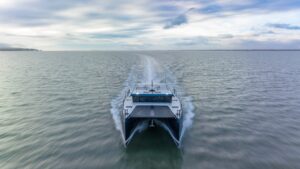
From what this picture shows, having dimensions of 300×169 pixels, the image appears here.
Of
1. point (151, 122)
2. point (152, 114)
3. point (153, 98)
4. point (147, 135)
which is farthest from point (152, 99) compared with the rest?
point (147, 135)

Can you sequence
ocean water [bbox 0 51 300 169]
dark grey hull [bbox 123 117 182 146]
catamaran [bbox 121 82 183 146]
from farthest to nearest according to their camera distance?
catamaran [bbox 121 82 183 146] → dark grey hull [bbox 123 117 182 146] → ocean water [bbox 0 51 300 169]

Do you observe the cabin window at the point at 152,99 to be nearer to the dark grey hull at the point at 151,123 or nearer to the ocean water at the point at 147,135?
the ocean water at the point at 147,135

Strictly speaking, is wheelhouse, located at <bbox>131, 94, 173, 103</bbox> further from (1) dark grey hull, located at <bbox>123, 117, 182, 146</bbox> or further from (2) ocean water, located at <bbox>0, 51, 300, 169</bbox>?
(1) dark grey hull, located at <bbox>123, 117, 182, 146</bbox>

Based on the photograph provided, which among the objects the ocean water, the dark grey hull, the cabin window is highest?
the cabin window

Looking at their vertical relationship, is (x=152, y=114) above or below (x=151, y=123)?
above

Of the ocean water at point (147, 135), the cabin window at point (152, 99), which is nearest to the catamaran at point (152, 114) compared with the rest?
the cabin window at point (152, 99)

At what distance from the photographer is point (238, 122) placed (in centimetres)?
2417

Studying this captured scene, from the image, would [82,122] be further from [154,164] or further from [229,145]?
[229,145]

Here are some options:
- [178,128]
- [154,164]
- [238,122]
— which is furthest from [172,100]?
[154,164]

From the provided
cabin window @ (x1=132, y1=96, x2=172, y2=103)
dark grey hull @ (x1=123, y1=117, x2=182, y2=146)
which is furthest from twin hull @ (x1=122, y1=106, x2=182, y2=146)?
cabin window @ (x1=132, y1=96, x2=172, y2=103)

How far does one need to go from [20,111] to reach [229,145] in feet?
83.4

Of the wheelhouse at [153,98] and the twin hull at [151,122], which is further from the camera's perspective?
the wheelhouse at [153,98]

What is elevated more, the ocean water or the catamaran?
the catamaran

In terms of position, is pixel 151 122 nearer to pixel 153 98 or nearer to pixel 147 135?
pixel 147 135
